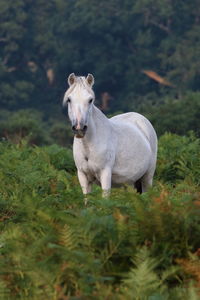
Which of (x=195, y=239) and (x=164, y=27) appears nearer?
(x=195, y=239)

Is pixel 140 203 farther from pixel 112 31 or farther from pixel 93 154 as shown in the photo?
pixel 112 31

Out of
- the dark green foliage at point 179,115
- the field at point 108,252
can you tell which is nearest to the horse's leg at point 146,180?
the field at point 108,252

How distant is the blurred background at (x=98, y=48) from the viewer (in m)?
73.0

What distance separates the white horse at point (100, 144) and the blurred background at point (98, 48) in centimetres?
5813

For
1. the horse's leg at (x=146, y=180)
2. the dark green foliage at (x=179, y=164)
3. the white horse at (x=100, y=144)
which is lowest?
the dark green foliage at (x=179, y=164)

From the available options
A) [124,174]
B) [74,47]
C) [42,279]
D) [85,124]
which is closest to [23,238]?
[42,279]

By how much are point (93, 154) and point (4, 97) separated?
194ft

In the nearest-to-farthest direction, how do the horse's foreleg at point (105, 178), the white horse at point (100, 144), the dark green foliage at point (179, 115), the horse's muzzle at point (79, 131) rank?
the horse's muzzle at point (79, 131) → the white horse at point (100, 144) → the horse's foreleg at point (105, 178) → the dark green foliage at point (179, 115)

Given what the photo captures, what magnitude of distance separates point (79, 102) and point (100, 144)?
2.24 feet

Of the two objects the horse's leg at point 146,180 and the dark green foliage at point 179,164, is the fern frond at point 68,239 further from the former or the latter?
the dark green foliage at point 179,164

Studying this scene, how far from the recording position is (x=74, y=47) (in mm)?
77000

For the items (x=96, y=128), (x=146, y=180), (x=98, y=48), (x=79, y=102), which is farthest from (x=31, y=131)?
(x=98, y=48)

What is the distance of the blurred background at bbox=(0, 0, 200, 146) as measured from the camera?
2874 inches

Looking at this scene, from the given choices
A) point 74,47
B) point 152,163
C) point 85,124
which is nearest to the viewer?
point 85,124
